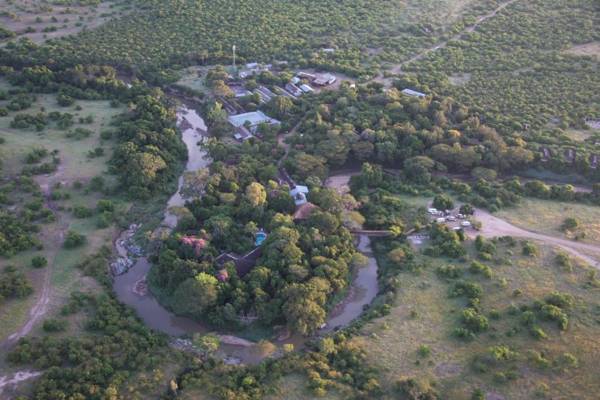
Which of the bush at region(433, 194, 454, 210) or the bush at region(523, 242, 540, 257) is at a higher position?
the bush at region(433, 194, 454, 210)

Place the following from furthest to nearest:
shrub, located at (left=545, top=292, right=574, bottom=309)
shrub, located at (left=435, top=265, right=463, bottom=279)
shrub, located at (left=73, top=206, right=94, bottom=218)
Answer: shrub, located at (left=73, top=206, right=94, bottom=218) → shrub, located at (left=435, top=265, right=463, bottom=279) → shrub, located at (left=545, top=292, right=574, bottom=309)

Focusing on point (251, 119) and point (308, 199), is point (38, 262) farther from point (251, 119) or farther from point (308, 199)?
point (251, 119)

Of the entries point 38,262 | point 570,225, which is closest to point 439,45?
point 570,225

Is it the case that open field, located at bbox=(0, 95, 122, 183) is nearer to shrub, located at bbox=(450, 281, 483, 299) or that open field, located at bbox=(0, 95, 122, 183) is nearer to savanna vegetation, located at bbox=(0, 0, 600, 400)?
savanna vegetation, located at bbox=(0, 0, 600, 400)

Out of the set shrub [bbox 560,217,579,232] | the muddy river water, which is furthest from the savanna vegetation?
the muddy river water

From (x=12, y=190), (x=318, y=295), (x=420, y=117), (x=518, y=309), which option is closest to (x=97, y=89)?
(x=12, y=190)

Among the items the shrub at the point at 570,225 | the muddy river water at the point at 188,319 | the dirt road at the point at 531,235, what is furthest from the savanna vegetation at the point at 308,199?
the dirt road at the point at 531,235

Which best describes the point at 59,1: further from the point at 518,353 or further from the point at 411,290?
the point at 518,353
